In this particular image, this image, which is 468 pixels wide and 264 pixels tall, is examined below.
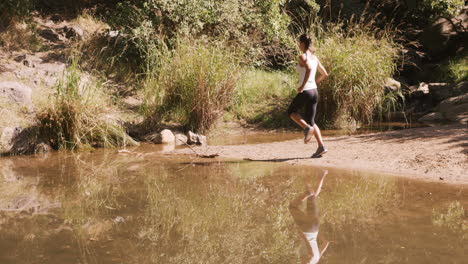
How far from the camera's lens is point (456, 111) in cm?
1236

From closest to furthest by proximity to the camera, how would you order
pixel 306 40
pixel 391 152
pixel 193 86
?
pixel 306 40
pixel 391 152
pixel 193 86

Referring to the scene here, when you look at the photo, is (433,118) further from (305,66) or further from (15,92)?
(15,92)

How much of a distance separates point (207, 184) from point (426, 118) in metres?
8.18

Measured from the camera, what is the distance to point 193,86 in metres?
10.3

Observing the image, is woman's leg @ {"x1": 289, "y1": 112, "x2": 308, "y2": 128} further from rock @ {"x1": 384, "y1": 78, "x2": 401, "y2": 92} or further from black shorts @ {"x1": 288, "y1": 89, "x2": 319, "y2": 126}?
rock @ {"x1": 384, "y1": 78, "x2": 401, "y2": 92}

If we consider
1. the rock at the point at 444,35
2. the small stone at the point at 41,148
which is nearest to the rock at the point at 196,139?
the small stone at the point at 41,148

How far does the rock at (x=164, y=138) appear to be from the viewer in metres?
10.2

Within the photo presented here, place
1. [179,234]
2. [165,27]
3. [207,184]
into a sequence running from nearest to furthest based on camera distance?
[179,234], [207,184], [165,27]

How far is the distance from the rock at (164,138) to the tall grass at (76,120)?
81 centimetres

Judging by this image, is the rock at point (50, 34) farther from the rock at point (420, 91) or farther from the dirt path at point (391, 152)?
the rock at point (420, 91)

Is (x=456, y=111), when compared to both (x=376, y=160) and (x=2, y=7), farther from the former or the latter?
(x=2, y=7)

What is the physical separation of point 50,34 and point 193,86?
6.84 metres

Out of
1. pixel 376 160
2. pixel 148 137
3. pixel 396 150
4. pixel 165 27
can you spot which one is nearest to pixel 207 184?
pixel 376 160

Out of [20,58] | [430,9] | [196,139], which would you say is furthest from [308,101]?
[430,9]
